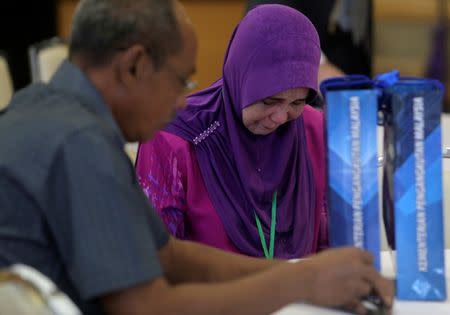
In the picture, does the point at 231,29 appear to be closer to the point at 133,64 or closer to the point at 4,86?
the point at 4,86

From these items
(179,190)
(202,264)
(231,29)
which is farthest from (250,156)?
(231,29)

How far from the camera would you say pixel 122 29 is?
1283 millimetres

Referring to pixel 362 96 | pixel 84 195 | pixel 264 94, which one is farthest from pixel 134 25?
pixel 264 94

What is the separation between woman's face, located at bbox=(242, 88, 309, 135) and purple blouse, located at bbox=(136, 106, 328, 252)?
16cm

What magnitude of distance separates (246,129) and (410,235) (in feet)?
2.37

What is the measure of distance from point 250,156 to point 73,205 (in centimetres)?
97

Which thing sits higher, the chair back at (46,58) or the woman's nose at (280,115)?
the woman's nose at (280,115)

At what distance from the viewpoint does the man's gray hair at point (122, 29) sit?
4.21ft

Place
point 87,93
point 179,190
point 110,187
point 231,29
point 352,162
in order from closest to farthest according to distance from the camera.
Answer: point 110,187
point 87,93
point 352,162
point 179,190
point 231,29

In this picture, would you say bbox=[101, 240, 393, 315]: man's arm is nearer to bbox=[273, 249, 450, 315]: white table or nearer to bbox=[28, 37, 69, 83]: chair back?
bbox=[273, 249, 450, 315]: white table

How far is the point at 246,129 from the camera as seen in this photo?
2133mm

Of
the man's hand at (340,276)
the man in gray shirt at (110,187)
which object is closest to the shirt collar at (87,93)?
the man in gray shirt at (110,187)

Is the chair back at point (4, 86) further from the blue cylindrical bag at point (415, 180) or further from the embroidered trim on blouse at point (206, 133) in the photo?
the blue cylindrical bag at point (415, 180)

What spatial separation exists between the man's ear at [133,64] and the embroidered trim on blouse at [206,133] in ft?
2.59
